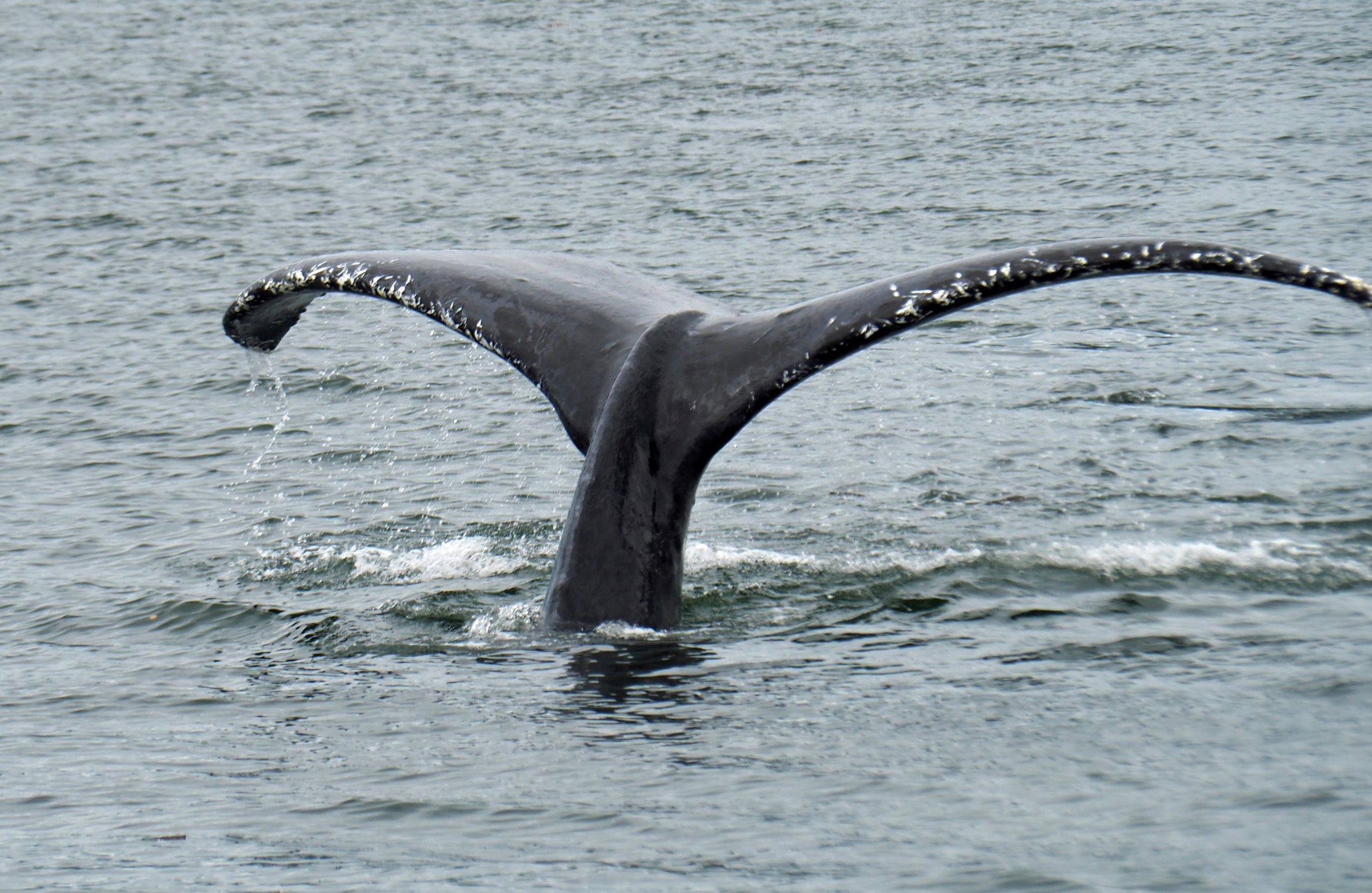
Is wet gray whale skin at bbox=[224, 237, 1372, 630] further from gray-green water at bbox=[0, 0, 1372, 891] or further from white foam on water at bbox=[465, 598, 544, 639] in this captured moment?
white foam on water at bbox=[465, 598, 544, 639]

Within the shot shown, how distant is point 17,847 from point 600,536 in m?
1.85

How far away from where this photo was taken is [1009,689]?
597cm

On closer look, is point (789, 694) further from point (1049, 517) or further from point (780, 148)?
point (780, 148)

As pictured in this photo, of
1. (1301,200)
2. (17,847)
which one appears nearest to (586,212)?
(1301,200)

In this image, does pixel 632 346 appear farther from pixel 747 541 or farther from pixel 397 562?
pixel 397 562

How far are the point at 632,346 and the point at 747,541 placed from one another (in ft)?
9.23

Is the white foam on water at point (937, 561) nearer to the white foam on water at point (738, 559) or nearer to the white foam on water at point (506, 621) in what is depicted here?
the white foam on water at point (738, 559)

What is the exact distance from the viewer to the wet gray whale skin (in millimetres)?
5199

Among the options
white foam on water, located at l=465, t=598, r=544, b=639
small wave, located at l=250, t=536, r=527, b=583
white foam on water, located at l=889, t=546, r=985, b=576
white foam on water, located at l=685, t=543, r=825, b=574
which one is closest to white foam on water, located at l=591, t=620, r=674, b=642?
white foam on water, located at l=465, t=598, r=544, b=639

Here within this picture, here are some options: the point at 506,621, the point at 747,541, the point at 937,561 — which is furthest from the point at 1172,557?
the point at 506,621

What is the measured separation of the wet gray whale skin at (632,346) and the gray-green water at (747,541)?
1.34ft

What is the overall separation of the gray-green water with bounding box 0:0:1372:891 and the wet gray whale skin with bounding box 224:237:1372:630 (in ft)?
1.34

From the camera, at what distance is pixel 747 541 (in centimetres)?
859

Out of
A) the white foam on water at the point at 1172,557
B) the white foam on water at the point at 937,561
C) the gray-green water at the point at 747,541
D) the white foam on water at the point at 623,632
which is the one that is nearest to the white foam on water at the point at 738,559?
the gray-green water at the point at 747,541
